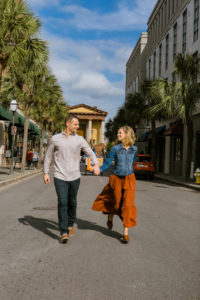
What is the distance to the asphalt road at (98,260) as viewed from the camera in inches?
143

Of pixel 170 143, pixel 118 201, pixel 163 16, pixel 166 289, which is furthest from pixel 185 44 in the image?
pixel 166 289

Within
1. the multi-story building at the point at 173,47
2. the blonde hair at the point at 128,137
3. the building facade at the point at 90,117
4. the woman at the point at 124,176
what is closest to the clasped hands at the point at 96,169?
the woman at the point at 124,176

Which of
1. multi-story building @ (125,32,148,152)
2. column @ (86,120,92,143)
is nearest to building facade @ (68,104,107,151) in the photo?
column @ (86,120,92,143)

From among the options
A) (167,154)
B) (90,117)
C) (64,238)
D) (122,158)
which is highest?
(90,117)

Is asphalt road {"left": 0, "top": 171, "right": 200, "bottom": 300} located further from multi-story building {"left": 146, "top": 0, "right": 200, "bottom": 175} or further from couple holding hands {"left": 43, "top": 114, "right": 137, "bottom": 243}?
multi-story building {"left": 146, "top": 0, "right": 200, "bottom": 175}

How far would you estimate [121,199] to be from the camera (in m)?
6.04

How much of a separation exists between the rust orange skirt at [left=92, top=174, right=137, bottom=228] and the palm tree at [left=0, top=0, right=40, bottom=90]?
32.6 ft

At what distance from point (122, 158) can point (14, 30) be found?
35.4 feet

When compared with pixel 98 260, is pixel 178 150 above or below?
above

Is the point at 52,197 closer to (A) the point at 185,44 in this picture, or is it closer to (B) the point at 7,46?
(B) the point at 7,46

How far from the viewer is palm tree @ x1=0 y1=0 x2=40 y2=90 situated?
14859mm

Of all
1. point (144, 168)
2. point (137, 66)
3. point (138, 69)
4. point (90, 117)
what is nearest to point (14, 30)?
point (144, 168)

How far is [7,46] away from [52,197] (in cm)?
683

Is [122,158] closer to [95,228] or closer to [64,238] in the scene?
[64,238]
